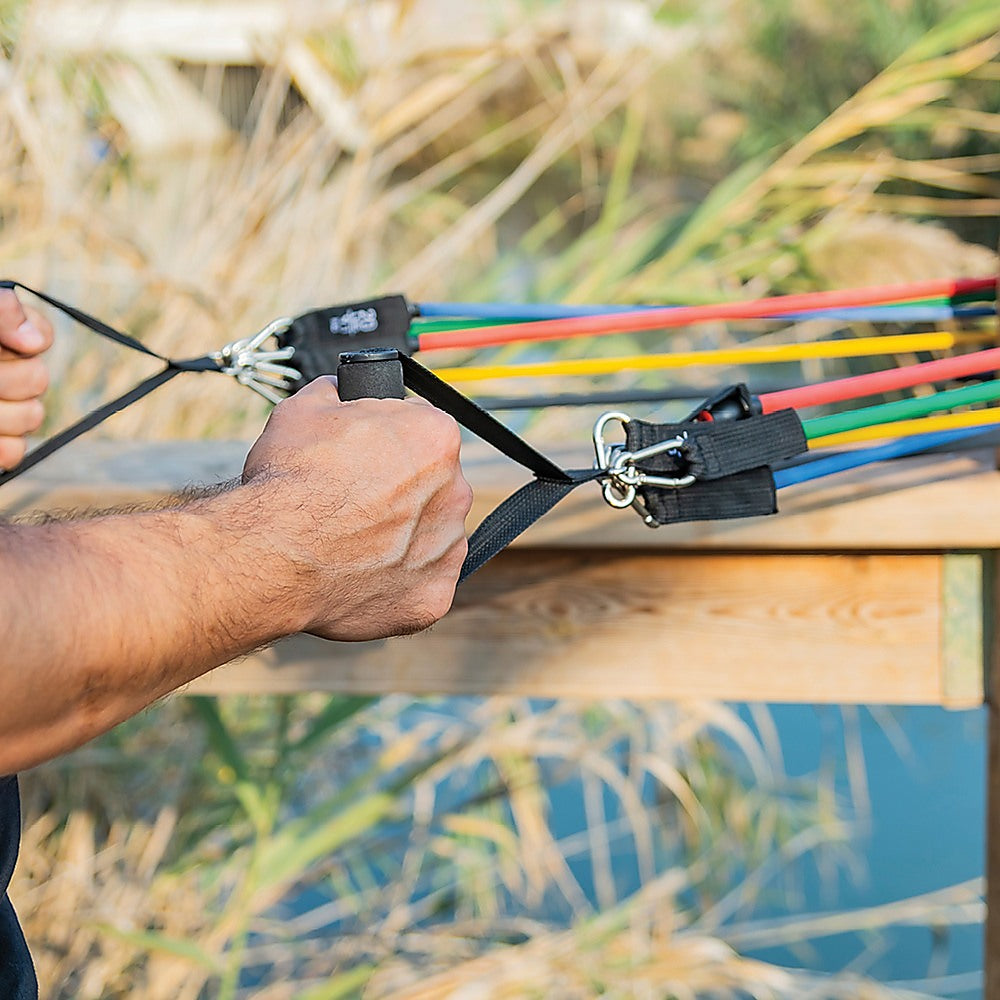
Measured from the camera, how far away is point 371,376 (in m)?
0.60

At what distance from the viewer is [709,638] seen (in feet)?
2.99

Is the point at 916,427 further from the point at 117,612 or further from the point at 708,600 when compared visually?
the point at 117,612

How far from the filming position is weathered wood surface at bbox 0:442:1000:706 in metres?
0.84

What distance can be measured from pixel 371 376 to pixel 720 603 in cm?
42

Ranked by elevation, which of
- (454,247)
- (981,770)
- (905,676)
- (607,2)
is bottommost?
(981,770)

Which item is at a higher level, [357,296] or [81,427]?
[357,296]

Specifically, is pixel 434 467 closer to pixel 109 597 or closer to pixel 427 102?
pixel 109 597

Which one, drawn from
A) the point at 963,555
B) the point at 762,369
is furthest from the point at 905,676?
the point at 762,369

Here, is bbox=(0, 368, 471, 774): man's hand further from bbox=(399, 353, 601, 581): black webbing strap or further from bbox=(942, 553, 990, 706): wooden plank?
bbox=(942, 553, 990, 706): wooden plank

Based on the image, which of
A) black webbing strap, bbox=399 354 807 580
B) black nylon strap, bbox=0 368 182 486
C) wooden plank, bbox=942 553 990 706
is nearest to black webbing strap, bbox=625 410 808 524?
black webbing strap, bbox=399 354 807 580

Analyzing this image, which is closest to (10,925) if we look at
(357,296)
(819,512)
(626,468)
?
(626,468)

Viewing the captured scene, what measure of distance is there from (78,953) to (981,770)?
5.72ft

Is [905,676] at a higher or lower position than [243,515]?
lower

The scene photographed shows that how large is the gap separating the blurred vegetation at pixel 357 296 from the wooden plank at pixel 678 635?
0.54 m
